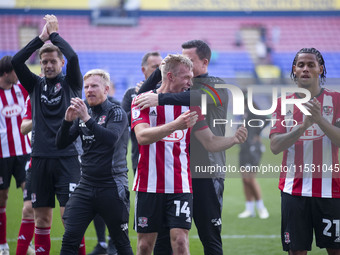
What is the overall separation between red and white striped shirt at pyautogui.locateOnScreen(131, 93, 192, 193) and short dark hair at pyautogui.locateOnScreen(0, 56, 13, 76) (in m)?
2.47

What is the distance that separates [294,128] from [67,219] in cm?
199

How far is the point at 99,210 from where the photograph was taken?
13.7 feet

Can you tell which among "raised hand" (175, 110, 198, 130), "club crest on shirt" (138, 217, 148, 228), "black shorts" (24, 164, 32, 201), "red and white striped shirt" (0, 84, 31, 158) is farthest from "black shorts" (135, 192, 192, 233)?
"red and white striped shirt" (0, 84, 31, 158)

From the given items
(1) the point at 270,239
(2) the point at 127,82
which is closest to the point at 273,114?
(1) the point at 270,239

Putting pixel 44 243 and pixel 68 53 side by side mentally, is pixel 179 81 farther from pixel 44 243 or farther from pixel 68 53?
pixel 44 243

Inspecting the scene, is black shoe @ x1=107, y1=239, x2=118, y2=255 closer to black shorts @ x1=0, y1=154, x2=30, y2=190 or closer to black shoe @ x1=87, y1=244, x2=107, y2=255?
black shoe @ x1=87, y1=244, x2=107, y2=255

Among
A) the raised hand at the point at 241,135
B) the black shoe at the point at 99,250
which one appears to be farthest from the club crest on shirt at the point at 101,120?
the black shoe at the point at 99,250

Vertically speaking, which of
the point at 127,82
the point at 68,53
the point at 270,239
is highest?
the point at 127,82

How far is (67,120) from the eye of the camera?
422cm

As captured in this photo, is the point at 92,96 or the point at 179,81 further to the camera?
the point at 92,96

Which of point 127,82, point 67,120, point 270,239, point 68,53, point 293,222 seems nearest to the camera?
point 293,222

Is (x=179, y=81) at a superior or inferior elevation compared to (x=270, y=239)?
superior

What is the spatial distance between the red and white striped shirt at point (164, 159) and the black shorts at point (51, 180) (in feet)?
3.09

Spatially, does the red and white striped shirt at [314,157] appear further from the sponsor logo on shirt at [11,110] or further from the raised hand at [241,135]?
the sponsor logo on shirt at [11,110]
